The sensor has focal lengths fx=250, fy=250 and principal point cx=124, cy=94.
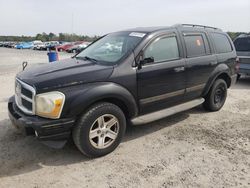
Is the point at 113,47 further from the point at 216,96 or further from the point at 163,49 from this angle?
the point at 216,96

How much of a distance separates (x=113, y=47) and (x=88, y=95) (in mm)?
1340

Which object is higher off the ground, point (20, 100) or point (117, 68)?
point (117, 68)

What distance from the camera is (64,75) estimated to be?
3410mm

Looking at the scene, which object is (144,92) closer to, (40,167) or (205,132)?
(205,132)

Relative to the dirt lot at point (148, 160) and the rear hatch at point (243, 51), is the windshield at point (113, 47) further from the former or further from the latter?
the rear hatch at point (243, 51)

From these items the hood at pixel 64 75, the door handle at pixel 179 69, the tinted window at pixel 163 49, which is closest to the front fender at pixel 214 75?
the door handle at pixel 179 69

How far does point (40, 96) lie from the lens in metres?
3.17

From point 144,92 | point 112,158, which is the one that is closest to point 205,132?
point 144,92

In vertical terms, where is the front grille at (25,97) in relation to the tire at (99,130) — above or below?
above

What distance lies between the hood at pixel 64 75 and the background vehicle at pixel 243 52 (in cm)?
675

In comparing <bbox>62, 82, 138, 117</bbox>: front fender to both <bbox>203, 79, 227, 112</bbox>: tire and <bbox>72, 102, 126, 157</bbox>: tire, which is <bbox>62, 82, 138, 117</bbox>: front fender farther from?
<bbox>203, 79, 227, 112</bbox>: tire

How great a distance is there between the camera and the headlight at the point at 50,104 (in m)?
3.14

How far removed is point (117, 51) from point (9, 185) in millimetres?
2491

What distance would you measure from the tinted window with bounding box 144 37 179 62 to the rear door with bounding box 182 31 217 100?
0.99 ft
